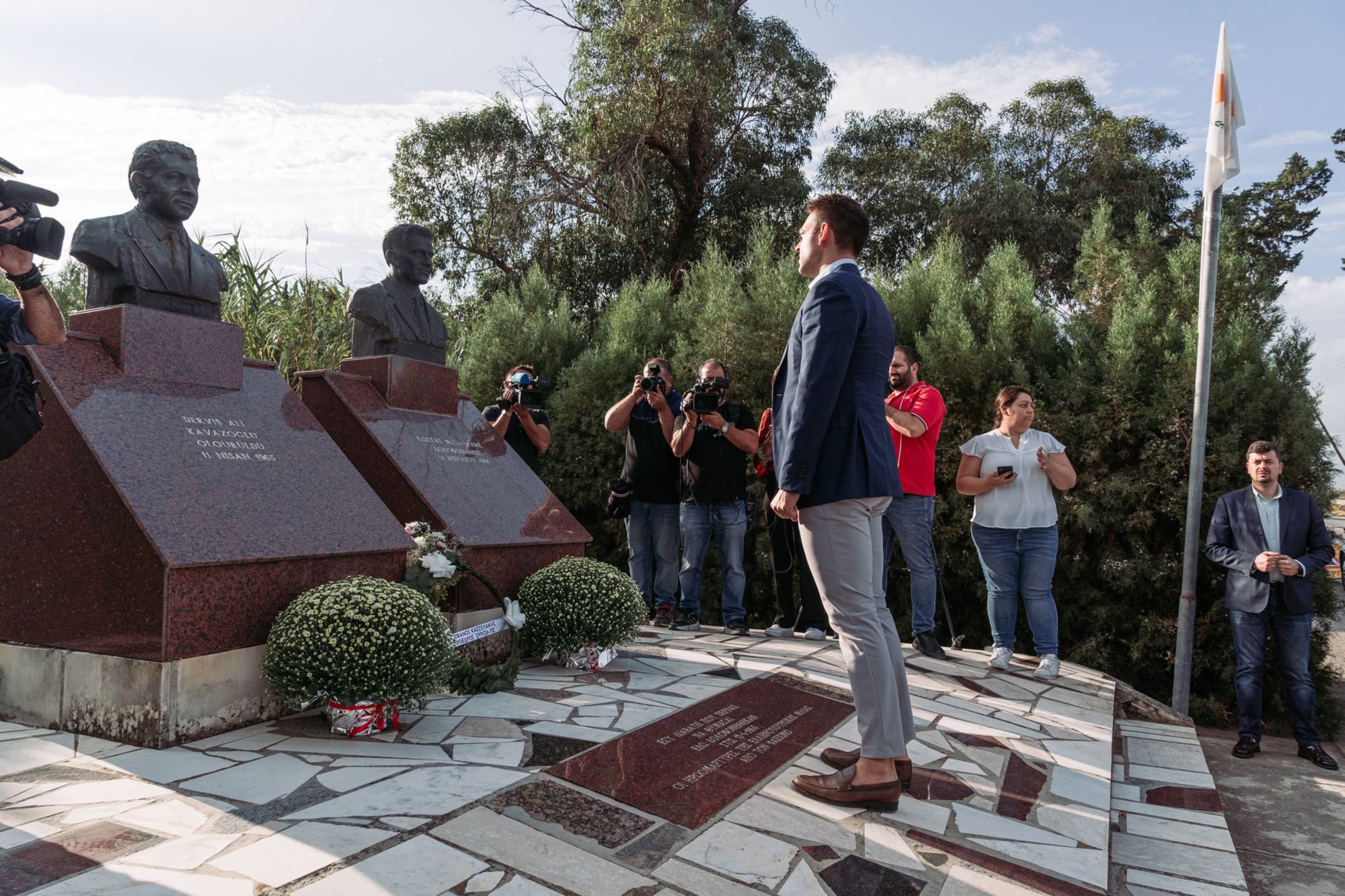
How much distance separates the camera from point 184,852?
2.24 metres

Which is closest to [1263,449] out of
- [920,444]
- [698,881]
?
[920,444]

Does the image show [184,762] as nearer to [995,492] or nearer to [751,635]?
[751,635]

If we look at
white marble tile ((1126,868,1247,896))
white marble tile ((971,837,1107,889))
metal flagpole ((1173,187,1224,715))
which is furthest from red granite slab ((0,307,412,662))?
metal flagpole ((1173,187,1224,715))

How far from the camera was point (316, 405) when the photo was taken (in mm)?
5254

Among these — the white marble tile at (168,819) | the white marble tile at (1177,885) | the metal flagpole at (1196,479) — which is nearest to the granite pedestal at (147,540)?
the white marble tile at (168,819)

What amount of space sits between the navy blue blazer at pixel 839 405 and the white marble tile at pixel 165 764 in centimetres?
202

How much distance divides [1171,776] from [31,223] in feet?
16.1

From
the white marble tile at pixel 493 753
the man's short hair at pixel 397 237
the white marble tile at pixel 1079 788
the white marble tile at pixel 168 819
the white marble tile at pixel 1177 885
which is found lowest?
the white marble tile at pixel 1177 885

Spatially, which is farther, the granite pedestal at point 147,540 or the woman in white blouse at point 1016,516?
the woman in white blouse at point 1016,516

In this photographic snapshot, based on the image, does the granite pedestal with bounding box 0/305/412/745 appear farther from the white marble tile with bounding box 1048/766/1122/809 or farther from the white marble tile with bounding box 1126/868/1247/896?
the white marble tile with bounding box 1126/868/1247/896

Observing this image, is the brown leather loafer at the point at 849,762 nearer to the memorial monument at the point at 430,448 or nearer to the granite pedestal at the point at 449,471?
the memorial monument at the point at 430,448

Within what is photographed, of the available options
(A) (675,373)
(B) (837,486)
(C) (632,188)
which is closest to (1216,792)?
(B) (837,486)

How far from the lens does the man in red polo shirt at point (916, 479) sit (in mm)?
5297

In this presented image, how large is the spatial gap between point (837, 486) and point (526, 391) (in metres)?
3.74
